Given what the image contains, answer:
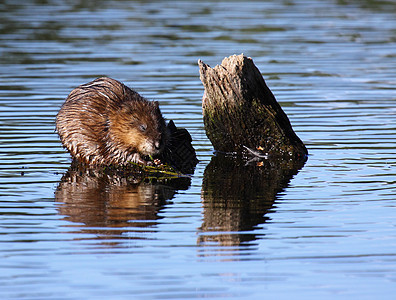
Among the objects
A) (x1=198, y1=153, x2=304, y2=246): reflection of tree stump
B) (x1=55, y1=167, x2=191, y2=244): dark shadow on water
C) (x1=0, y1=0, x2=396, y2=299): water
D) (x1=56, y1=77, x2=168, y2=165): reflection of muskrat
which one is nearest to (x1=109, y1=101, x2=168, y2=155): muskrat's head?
(x1=56, y1=77, x2=168, y2=165): reflection of muskrat

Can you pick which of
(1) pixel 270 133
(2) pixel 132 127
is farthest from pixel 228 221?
(1) pixel 270 133

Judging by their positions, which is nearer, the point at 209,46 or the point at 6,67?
the point at 6,67

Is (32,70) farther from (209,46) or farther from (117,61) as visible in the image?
(209,46)

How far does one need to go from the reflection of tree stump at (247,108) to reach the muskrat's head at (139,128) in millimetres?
1130

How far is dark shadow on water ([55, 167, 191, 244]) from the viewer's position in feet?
22.8

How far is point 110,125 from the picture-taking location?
31.6 ft

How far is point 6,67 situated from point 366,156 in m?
10.3

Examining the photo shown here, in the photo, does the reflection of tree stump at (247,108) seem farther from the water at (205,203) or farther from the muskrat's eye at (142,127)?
the muskrat's eye at (142,127)

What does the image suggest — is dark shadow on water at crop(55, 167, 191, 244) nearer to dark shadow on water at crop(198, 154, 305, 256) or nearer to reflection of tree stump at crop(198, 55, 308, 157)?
dark shadow on water at crop(198, 154, 305, 256)

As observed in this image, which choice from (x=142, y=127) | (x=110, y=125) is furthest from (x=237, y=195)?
(x=110, y=125)

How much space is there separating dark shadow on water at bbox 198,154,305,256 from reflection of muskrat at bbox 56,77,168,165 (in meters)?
0.83

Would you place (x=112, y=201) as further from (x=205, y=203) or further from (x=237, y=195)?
(x=237, y=195)

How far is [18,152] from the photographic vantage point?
33.8ft

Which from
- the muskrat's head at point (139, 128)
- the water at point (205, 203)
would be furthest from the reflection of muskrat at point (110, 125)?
the water at point (205, 203)
